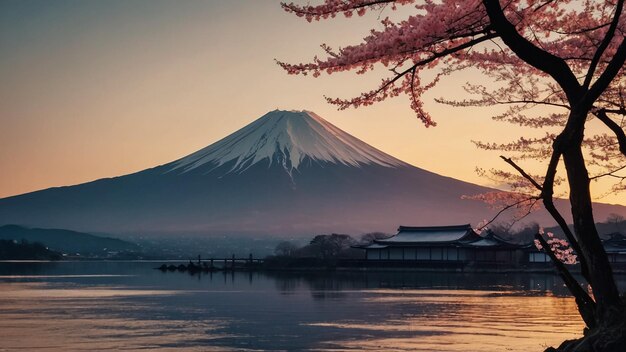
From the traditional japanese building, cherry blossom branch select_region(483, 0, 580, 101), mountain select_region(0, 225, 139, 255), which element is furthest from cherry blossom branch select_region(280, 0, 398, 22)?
mountain select_region(0, 225, 139, 255)

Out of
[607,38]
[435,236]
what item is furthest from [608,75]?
[435,236]

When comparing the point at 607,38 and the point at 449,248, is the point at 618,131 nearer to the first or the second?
the point at 607,38

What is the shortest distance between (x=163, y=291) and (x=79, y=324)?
14733 mm

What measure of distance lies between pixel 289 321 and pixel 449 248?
41.1m

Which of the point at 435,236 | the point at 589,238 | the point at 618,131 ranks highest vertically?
the point at 435,236

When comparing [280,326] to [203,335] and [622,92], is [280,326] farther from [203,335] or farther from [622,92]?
[622,92]

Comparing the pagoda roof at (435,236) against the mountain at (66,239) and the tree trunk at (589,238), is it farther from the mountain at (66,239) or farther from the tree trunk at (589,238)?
the mountain at (66,239)

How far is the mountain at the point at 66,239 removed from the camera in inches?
6447

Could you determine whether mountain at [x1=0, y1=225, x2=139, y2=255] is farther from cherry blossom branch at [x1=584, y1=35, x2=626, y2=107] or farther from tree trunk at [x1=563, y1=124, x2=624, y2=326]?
cherry blossom branch at [x1=584, y1=35, x2=626, y2=107]

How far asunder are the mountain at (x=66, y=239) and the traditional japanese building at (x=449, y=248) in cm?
10762

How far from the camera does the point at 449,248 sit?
59969 mm

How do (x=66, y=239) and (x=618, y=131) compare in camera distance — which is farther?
(x=66, y=239)

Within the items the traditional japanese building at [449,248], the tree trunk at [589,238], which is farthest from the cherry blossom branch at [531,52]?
the traditional japanese building at [449,248]

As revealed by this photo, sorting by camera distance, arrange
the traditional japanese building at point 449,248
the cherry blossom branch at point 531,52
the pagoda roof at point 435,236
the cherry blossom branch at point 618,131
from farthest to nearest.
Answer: the pagoda roof at point 435,236 → the traditional japanese building at point 449,248 → the cherry blossom branch at point 618,131 → the cherry blossom branch at point 531,52
